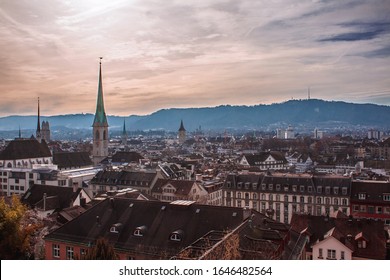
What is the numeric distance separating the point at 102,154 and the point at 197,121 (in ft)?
70.1

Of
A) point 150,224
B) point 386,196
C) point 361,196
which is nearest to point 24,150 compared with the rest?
point 361,196

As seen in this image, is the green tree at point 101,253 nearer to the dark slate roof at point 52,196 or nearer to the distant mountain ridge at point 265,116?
the distant mountain ridge at point 265,116

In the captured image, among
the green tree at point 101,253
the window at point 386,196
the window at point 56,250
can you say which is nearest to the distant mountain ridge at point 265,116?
the window at point 56,250

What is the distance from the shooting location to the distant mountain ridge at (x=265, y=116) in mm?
6922

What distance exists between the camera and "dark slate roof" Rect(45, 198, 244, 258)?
6.92 metres

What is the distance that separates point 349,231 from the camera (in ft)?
30.6

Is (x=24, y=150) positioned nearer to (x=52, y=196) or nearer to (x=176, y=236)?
(x=52, y=196)

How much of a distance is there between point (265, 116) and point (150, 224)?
3.12 m

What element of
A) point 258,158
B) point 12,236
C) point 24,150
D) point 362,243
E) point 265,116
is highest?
point 265,116

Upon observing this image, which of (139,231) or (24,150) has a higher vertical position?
(24,150)

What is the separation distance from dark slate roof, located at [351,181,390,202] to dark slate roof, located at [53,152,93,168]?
17608 mm

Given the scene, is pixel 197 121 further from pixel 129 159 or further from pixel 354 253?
pixel 129 159

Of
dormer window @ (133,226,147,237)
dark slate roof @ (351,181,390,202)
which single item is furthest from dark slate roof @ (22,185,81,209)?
dark slate roof @ (351,181,390,202)

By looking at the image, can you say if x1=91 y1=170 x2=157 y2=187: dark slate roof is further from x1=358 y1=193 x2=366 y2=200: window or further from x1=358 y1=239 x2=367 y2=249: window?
x1=358 y1=239 x2=367 y2=249: window
